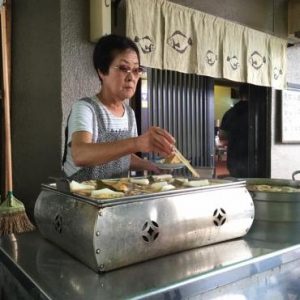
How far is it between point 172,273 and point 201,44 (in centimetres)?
265

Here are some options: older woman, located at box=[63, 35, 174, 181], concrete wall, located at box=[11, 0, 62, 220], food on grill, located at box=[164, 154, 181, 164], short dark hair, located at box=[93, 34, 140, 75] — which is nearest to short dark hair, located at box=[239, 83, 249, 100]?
concrete wall, located at box=[11, 0, 62, 220]

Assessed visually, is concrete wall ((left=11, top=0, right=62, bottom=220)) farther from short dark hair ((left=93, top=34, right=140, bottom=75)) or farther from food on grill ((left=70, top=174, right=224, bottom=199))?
food on grill ((left=70, top=174, right=224, bottom=199))

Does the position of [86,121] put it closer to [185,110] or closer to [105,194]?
[105,194]

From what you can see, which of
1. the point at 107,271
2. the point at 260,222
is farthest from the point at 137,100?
the point at 107,271

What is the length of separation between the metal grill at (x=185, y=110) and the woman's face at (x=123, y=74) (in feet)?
5.62

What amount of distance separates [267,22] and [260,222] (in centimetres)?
348

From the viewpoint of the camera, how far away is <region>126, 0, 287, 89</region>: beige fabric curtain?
2699mm

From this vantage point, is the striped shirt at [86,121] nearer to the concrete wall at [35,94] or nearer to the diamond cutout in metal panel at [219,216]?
the diamond cutout in metal panel at [219,216]

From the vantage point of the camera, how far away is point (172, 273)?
0.88 m

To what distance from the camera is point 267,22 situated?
410cm

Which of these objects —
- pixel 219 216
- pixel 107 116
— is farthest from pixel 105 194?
pixel 107 116

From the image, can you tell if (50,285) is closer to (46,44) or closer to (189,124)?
(46,44)

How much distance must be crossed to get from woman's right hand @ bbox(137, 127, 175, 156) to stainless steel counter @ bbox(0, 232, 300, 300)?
0.36 meters

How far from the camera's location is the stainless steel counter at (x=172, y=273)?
0.79 meters
